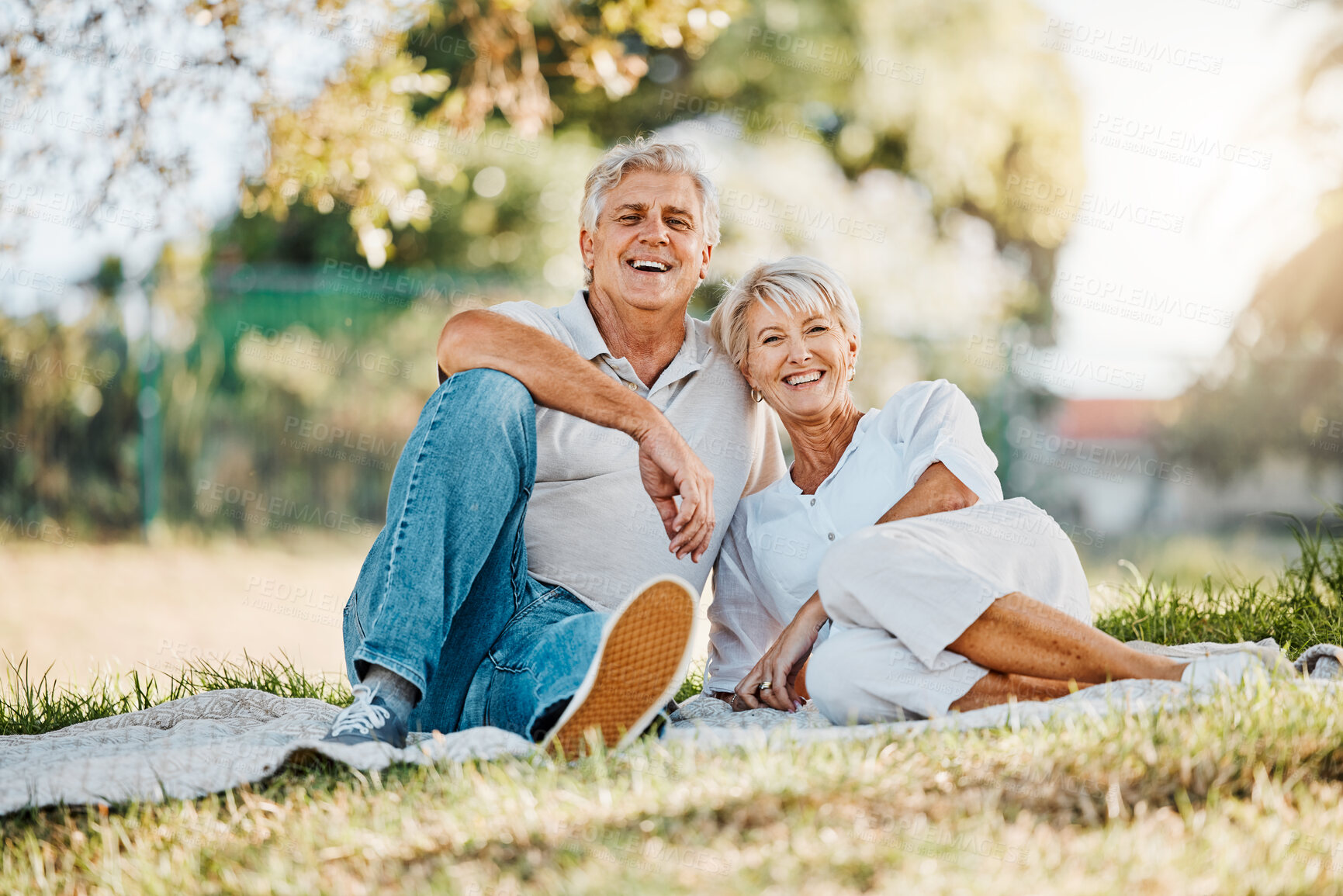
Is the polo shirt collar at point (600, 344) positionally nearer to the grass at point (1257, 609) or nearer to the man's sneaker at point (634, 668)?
the man's sneaker at point (634, 668)

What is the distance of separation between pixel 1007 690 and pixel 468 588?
1146 millimetres

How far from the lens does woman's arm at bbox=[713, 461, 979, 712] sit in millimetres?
2541

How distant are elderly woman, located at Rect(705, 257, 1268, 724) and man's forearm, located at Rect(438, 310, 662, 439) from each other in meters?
0.53

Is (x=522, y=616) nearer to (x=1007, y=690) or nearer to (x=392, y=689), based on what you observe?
(x=392, y=689)

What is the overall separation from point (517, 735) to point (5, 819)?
2.97 feet

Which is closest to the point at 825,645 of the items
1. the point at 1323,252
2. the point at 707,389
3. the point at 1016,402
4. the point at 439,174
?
the point at 707,389

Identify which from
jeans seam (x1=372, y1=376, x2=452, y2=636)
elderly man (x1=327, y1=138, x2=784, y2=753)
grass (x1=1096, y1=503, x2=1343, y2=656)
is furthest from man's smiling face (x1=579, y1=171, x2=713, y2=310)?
grass (x1=1096, y1=503, x2=1343, y2=656)

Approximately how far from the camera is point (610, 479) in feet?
9.09

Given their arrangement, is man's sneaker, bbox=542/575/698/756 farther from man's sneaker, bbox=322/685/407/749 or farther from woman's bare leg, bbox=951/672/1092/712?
woman's bare leg, bbox=951/672/1092/712

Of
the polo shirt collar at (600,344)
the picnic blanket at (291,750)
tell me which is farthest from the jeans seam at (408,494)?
the polo shirt collar at (600,344)

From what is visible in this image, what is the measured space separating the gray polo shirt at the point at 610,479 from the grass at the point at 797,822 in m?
0.78

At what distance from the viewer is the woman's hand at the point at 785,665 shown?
8.40ft

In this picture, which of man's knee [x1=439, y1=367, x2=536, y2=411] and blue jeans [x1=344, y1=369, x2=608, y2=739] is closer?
A: blue jeans [x1=344, y1=369, x2=608, y2=739]

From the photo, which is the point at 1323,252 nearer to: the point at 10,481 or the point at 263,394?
the point at 263,394
